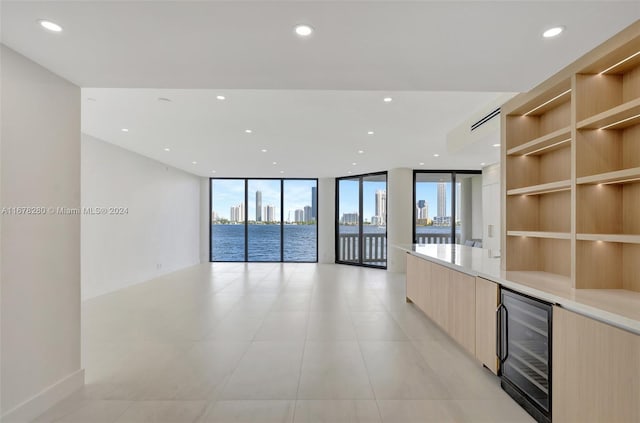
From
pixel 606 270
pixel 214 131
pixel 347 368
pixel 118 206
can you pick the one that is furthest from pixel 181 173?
pixel 606 270

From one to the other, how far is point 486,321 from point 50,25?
377cm

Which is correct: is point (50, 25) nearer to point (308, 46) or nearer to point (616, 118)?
point (308, 46)

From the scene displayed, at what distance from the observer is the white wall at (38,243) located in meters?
2.00

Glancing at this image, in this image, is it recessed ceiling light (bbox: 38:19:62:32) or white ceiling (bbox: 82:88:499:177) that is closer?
recessed ceiling light (bbox: 38:19:62:32)

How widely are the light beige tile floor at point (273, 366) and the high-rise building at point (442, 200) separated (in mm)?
4047

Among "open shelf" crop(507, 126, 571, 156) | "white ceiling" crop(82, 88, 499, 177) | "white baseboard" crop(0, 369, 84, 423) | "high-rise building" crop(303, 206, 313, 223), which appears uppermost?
"white ceiling" crop(82, 88, 499, 177)

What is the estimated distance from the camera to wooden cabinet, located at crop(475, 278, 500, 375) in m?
2.57

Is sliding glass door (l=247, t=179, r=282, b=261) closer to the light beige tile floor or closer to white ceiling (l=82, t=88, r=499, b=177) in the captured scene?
white ceiling (l=82, t=88, r=499, b=177)

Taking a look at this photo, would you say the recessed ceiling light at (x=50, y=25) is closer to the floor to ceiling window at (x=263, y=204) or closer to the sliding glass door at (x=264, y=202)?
the floor to ceiling window at (x=263, y=204)

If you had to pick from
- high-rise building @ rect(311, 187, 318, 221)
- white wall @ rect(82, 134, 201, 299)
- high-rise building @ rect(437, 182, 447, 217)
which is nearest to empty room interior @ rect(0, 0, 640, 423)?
white wall @ rect(82, 134, 201, 299)

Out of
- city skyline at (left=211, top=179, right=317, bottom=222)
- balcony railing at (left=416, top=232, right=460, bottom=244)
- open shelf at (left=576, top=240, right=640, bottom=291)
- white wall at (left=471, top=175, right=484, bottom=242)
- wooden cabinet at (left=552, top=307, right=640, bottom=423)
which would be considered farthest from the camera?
city skyline at (left=211, top=179, right=317, bottom=222)

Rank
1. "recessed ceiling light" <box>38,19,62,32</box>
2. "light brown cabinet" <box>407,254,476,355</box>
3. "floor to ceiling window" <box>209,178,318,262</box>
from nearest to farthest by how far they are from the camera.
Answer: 1. "recessed ceiling light" <box>38,19,62,32</box>
2. "light brown cabinet" <box>407,254,476,355</box>
3. "floor to ceiling window" <box>209,178,318,262</box>

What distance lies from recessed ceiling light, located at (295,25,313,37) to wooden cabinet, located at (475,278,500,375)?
241 cm

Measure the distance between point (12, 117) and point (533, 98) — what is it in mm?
3947
